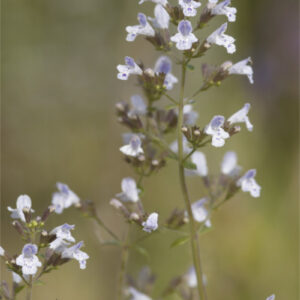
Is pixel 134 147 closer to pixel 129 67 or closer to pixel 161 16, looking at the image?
pixel 129 67

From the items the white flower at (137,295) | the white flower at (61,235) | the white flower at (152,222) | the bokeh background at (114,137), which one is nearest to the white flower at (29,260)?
the white flower at (61,235)

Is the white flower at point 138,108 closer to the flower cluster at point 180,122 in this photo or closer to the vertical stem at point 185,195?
the flower cluster at point 180,122

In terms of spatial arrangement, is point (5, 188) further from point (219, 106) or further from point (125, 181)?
point (125, 181)

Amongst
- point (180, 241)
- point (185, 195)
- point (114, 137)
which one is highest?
point (114, 137)

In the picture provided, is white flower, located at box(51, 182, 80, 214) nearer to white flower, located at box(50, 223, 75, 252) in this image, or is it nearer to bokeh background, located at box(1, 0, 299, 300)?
white flower, located at box(50, 223, 75, 252)

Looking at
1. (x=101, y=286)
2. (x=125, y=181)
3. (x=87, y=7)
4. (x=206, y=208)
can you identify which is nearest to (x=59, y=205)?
(x=125, y=181)

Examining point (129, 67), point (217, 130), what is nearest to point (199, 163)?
point (217, 130)

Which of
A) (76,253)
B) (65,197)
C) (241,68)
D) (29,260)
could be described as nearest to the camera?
(29,260)
